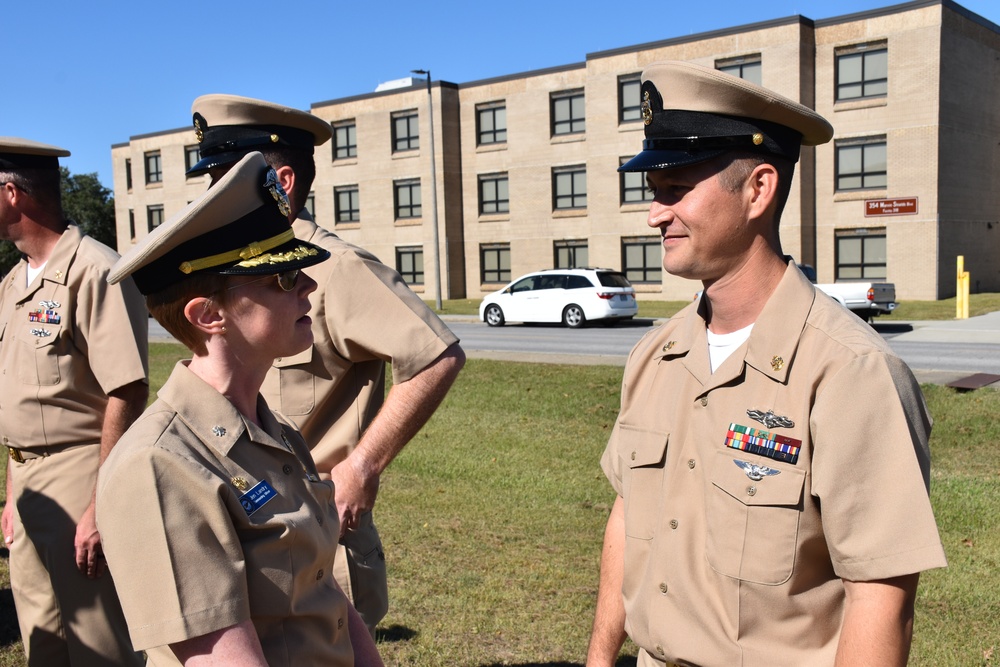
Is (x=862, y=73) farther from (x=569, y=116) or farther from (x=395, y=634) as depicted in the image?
(x=395, y=634)

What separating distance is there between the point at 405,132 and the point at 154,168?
20106 millimetres

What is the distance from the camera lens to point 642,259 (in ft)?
128

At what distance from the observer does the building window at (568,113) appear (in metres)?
40.8

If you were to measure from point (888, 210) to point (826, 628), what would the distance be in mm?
35113

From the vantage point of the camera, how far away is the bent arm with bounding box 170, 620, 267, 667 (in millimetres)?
1930

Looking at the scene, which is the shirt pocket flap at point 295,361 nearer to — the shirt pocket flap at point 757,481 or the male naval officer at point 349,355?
the male naval officer at point 349,355

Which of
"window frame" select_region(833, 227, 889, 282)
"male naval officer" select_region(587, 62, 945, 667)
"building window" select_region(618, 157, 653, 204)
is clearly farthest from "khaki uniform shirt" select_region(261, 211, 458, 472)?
"building window" select_region(618, 157, 653, 204)

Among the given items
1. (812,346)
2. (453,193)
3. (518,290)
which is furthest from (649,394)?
(453,193)

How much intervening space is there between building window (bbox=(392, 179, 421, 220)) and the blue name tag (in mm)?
43900

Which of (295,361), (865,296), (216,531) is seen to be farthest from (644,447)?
(865,296)

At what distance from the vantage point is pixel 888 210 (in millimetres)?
34281

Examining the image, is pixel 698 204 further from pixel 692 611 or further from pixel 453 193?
pixel 453 193

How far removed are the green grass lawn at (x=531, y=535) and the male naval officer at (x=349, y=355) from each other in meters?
1.87

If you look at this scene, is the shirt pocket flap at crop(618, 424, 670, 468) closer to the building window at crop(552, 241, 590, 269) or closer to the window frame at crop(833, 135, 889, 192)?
the window frame at crop(833, 135, 889, 192)
